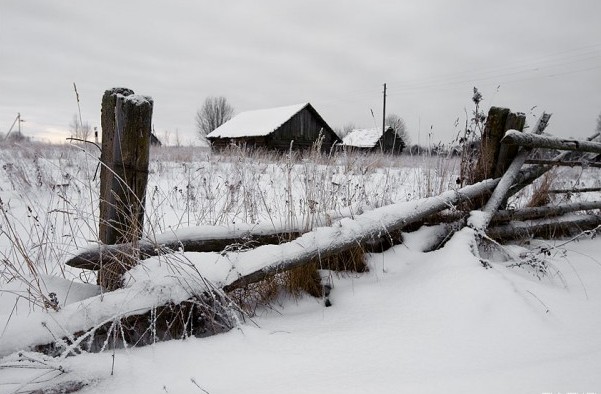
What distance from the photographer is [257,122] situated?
2588cm

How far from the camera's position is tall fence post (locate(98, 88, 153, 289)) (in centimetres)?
194

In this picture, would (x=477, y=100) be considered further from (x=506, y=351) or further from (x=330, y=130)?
(x=330, y=130)

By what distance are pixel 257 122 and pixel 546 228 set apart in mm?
23697

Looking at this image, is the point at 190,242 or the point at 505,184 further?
the point at 505,184

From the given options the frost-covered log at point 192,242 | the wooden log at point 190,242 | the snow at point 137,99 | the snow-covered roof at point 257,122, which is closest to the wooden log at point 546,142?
the wooden log at point 190,242

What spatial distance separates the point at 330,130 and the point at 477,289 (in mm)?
26855

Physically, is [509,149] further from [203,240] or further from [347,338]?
[203,240]

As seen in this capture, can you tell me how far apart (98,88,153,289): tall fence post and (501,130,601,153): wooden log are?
2.92m

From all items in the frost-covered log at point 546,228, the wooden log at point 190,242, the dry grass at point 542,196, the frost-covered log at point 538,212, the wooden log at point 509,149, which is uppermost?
the wooden log at point 509,149

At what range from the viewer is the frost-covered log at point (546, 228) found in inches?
132

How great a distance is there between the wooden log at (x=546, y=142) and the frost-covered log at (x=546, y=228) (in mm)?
792

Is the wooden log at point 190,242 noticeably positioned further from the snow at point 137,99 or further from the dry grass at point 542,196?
the dry grass at point 542,196

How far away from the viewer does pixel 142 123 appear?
1994mm

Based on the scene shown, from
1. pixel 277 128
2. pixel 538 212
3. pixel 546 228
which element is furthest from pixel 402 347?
pixel 277 128
